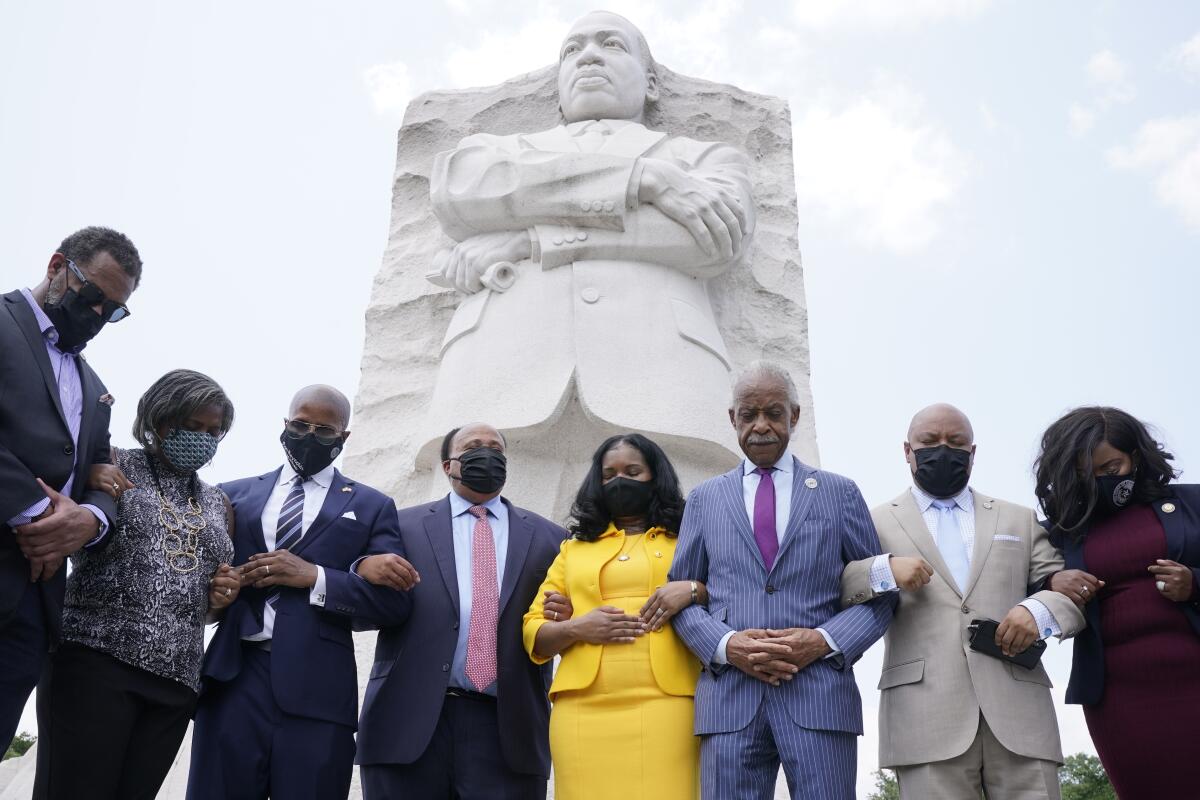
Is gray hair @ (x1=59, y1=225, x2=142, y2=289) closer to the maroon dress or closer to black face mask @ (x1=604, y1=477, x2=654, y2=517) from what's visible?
black face mask @ (x1=604, y1=477, x2=654, y2=517)

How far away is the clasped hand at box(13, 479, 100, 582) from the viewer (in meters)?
2.80

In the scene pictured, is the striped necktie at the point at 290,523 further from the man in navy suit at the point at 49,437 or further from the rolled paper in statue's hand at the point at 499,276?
the rolled paper in statue's hand at the point at 499,276

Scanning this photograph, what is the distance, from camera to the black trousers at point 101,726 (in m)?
2.90

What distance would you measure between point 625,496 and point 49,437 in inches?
57.3

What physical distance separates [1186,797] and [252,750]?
2274 mm

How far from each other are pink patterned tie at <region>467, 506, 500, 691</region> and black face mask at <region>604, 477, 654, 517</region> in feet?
1.25

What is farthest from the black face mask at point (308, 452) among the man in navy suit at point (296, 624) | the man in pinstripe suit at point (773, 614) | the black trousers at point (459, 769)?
the man in pinstripe suit at point (773, 614)

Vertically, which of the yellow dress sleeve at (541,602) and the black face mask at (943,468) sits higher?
the black face mask at (943,468)

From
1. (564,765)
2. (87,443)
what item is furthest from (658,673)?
(87,443)

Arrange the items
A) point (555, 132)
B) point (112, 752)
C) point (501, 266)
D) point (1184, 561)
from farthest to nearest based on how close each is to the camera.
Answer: point (555, 132) → point (501, 266) → point (1184, 561) → point (112, 752)

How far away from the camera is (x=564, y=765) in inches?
120

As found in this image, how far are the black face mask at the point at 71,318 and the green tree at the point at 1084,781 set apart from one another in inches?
365

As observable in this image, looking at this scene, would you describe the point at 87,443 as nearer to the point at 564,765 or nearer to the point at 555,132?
the point at 564,765

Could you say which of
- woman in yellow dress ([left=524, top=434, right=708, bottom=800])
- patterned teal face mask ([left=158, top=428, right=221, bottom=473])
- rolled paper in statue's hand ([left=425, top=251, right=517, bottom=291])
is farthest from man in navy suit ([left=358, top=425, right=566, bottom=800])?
rolled paper in statue's hand ([left=425, top=251, right=517, bottom=291])
